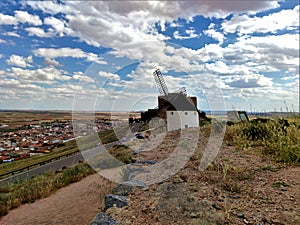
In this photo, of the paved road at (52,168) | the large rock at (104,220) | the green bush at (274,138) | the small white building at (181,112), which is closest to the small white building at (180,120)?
the small white building at (181,112)

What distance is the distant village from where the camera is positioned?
26781 millimetres

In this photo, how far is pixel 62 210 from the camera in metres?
6.53

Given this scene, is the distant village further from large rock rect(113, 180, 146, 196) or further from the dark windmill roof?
large rock rect(113, 180, 146, 196)

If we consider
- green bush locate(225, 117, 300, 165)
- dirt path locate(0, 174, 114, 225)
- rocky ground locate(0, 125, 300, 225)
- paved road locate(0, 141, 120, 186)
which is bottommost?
paved road locate(0, 141, 120, 186)

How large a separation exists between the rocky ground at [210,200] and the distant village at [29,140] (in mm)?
19315

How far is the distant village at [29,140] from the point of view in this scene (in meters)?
26.8

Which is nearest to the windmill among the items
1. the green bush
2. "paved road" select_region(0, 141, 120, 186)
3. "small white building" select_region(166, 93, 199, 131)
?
"small white building" select_region(166, 93, 199, 131)

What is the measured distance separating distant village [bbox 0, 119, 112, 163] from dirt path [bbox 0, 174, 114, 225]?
56.2 feet

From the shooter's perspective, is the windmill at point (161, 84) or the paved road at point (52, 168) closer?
the paved road at point (52, 168)

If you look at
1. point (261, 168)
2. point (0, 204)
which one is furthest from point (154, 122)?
point (261, 168)

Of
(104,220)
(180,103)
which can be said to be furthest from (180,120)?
(104,220)

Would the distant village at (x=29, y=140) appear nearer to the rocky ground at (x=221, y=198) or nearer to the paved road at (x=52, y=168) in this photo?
the paved road at (x=52, y=168)

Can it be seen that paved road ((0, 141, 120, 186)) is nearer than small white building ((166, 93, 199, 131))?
Yes

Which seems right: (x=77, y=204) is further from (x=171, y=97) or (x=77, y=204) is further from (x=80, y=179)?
(x=171, y=97)
